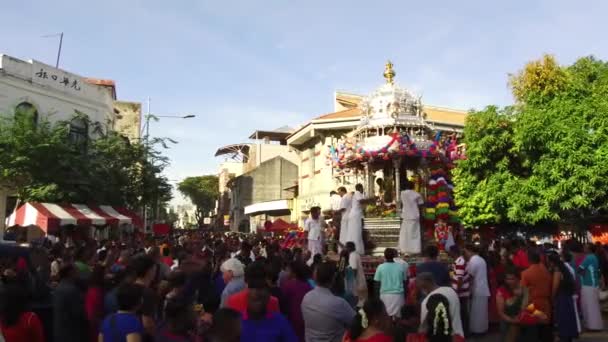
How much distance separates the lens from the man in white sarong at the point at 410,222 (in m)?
12.9

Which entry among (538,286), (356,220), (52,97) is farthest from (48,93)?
(538,286)

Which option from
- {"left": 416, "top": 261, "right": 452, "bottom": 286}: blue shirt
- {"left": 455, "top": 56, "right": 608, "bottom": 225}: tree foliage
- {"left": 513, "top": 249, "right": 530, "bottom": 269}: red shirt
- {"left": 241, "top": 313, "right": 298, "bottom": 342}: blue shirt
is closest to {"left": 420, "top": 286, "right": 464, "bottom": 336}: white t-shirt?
{"left": 241, "top": 313, "right": 298, "bottom": 342}: blue shirt

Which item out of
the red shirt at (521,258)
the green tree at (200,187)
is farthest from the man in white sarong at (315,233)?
the green tree at (200,187)

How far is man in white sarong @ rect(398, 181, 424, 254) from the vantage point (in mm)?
12929

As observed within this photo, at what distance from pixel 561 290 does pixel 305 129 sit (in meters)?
28.4

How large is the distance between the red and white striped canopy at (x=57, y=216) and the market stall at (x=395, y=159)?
33.2 ft

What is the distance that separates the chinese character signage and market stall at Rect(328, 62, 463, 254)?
17406 mm

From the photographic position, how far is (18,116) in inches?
923

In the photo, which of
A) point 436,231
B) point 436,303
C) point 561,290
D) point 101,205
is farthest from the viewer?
point 101,205

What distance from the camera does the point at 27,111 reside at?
25.0 metres

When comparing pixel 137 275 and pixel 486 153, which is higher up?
pixel 486 153

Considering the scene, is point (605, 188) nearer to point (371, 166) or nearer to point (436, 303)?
point (371, 166)

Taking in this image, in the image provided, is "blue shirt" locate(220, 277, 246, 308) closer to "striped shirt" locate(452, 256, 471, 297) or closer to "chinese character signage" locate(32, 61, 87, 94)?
"striped shirt" locate(452, 256, 471, 297)

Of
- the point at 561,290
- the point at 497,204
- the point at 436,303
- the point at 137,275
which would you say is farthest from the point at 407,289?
the point at 497,204
